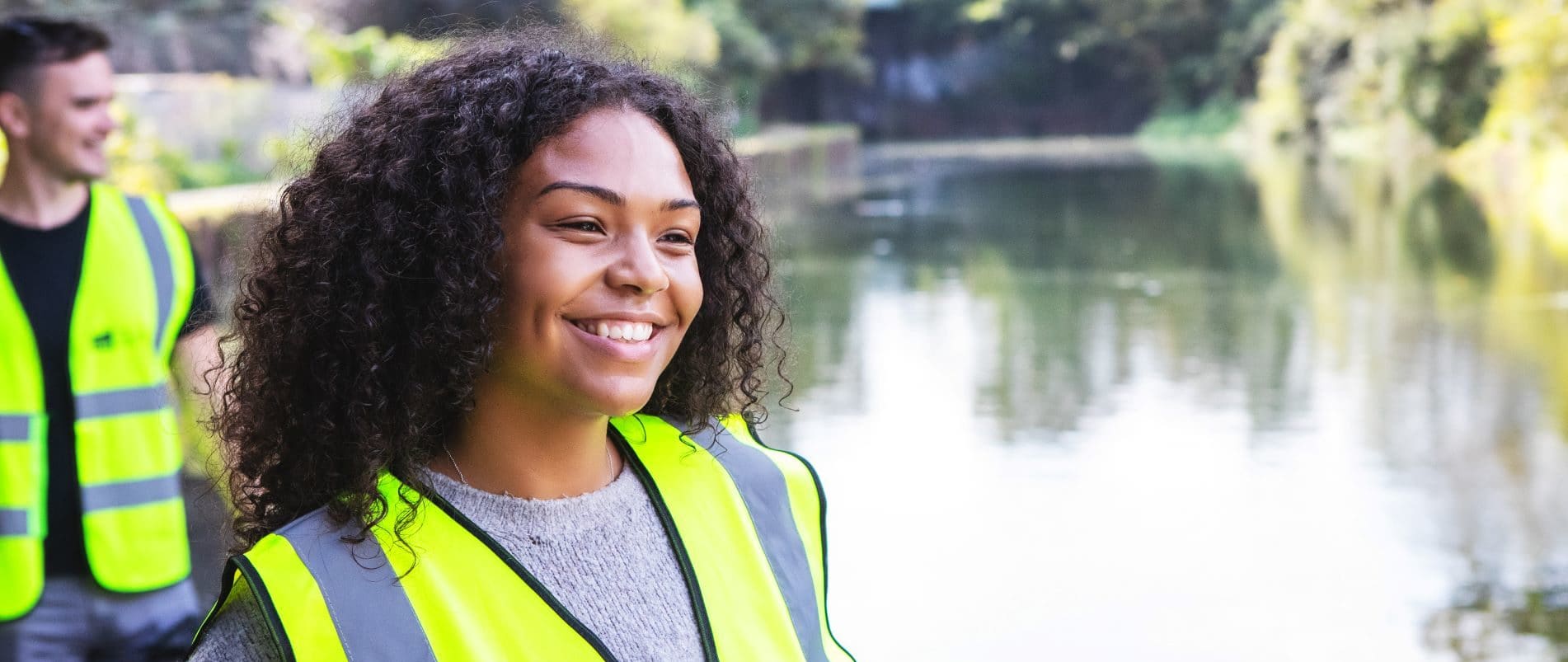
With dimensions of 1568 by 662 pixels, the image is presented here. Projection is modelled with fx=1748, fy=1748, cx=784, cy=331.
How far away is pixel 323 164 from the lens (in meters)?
1.73

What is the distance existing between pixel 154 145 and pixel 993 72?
50.4 m

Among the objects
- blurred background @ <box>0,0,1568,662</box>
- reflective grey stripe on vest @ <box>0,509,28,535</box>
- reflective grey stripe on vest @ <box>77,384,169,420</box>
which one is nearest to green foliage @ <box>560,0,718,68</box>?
blurred background @ <box>0,0,1568,662</box>

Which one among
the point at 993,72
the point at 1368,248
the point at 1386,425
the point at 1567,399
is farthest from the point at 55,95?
the point at 993,72

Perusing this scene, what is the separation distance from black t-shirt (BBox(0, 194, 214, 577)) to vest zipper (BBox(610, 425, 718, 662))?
1342 mm

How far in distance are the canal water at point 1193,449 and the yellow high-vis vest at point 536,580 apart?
0.71 meters

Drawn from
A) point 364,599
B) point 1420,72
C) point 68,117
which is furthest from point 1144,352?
point 1420,72

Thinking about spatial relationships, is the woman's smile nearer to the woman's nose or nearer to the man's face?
the woman's nose

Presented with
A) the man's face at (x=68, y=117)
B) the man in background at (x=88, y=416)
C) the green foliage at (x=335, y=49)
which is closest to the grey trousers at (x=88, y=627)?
the man in background at (x=88, y=416)

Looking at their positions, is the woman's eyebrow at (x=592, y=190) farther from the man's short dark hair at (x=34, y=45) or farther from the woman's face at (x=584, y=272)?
the man's short dark hair at (x=34, y=45)

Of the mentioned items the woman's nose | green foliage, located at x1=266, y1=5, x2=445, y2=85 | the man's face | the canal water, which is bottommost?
the canal water

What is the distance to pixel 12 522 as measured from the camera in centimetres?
273

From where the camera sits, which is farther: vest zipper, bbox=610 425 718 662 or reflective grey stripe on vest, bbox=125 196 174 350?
reflective grey stripe on vest, bbox=125 196 174 350

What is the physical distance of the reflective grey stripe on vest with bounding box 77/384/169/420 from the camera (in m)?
2.79

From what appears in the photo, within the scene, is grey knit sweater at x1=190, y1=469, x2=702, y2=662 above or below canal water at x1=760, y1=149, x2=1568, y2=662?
above
